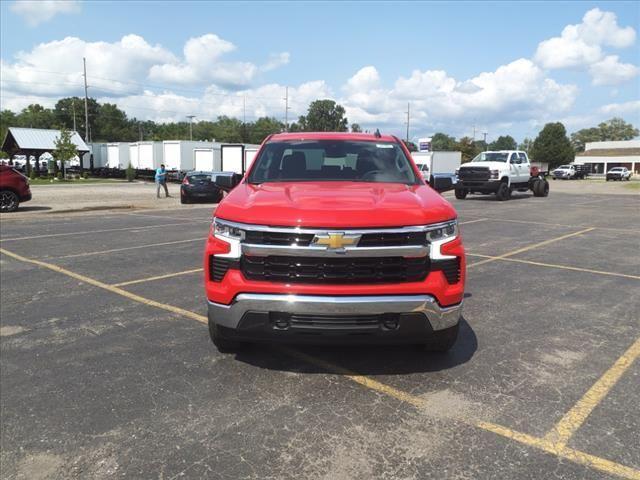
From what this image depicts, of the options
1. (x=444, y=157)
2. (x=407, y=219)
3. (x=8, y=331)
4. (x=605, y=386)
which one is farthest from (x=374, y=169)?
(x=444, y=157)

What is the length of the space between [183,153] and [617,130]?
156122 millimetres

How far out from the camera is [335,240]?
3312mm

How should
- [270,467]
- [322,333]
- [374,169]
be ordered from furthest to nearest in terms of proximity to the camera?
[374,169] → [322,333] → [270,467]

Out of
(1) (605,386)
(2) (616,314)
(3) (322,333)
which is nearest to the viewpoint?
(3) (322,333)

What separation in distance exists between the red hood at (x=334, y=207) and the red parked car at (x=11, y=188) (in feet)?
52.6

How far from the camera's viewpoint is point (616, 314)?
5.51 metres

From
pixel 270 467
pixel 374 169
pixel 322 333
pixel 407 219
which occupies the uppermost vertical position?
pixel 374 169

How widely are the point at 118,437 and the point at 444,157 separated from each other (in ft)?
157

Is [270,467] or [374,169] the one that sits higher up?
[374,169]

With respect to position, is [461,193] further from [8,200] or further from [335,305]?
[335,305]

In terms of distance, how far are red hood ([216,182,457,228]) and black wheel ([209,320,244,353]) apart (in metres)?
0.88

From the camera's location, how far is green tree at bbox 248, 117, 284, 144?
5579 inches

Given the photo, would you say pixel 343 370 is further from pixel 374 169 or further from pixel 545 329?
pixel 545 329

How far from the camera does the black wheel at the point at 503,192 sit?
2291 centimetres
